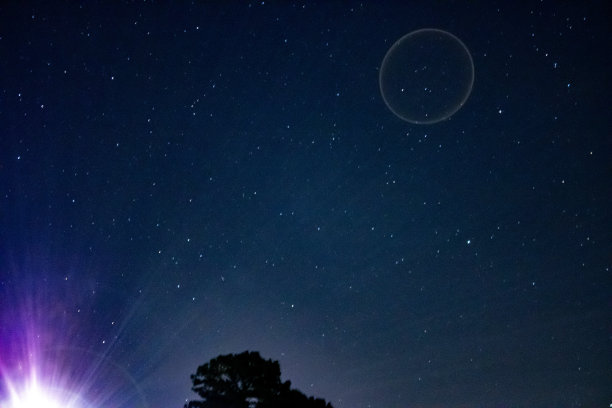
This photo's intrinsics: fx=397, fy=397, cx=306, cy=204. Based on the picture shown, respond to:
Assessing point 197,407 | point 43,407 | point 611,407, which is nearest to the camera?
point 197,407

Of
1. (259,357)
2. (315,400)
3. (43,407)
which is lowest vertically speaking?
(315,400)

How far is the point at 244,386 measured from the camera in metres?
21.6

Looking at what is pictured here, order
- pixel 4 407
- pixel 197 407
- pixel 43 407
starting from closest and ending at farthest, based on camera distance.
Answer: pixel 197 407 → pixel 4 407 → pixel 43 407

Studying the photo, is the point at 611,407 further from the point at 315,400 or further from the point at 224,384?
the point at 224,384

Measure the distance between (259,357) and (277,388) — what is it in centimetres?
191

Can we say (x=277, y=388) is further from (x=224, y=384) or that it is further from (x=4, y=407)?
(x=4, y=407)

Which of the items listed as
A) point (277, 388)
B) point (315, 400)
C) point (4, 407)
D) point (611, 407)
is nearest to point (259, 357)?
point (277, 388)

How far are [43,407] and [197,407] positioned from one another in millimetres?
29532

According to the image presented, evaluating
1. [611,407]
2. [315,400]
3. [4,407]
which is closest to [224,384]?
[315,400]

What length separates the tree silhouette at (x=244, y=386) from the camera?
2116 cm

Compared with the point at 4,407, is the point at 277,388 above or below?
below

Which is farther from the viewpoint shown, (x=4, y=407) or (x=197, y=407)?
(x=4, y=407)

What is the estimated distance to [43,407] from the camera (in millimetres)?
40188

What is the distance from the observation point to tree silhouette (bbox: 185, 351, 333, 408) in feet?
69.4
